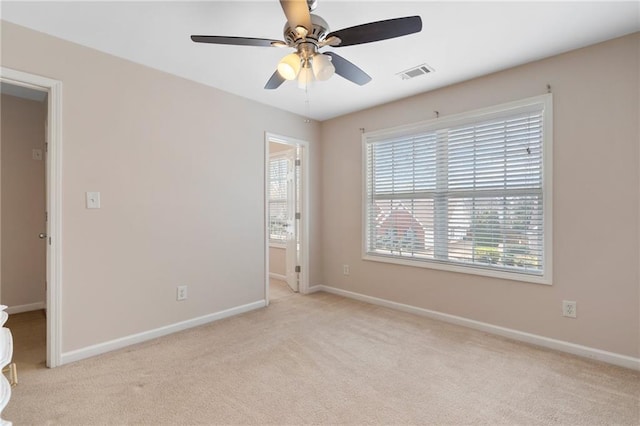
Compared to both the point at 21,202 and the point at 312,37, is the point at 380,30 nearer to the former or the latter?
the point at 312,37

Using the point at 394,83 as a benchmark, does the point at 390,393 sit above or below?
below

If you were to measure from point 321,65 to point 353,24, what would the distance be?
1.89 ft

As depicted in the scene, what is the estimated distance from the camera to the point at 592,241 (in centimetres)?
247

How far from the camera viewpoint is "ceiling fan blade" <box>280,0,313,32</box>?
1541 millimetres

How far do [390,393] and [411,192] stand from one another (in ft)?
7.18

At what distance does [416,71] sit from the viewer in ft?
9.53

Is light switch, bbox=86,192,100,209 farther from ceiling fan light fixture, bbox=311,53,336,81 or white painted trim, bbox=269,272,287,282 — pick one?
white painted trim, bbox=269,272,287,282

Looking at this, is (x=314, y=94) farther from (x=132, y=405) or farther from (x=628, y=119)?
(x=132, y=405)

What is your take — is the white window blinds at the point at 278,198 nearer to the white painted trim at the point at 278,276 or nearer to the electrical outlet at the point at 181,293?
the white painted trim at the point at 278,276

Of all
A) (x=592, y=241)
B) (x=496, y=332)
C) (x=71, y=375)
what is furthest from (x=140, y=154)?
(x=592, y=241)

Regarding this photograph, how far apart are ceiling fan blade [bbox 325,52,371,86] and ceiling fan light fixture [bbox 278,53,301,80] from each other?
21cm

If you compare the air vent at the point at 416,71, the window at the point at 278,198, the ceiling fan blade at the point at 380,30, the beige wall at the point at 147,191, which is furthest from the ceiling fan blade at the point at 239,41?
the window at the point at 278,198

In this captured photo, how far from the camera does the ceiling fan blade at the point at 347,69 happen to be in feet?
6.63

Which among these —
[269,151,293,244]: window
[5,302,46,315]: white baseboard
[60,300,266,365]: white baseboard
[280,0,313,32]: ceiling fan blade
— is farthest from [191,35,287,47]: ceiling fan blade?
[5,302,46,315]: white baseboard
